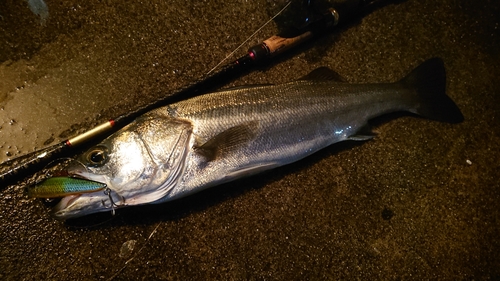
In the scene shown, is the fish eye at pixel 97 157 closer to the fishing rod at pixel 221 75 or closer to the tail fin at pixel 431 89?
the fishing rod at pixel 221 75

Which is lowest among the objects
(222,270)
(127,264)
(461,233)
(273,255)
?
(461,233)

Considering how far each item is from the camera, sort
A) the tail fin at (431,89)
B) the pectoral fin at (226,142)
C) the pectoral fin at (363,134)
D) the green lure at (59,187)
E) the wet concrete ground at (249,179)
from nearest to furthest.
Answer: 1. the green lure at (59,187)
2. the pectoral fin at (226,142)
3. the wet concrete ground at (249,179)
4. the pectoral fin at (363,134)
5. the tail fin at (431,89)

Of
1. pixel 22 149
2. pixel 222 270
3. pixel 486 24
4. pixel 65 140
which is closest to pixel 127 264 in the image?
pixel 222 270

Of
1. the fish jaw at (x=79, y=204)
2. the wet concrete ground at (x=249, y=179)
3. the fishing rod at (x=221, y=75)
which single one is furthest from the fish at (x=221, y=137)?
the wet concrete ground at (x=249, y=179)

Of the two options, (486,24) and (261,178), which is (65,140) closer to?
(261,178)

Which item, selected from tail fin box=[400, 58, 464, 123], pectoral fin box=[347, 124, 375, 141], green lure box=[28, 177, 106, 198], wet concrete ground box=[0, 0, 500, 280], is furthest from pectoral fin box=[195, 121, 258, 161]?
tail fin box=[400, 58, 464, 123]

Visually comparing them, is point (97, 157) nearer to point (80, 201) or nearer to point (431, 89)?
point (80, 201)
